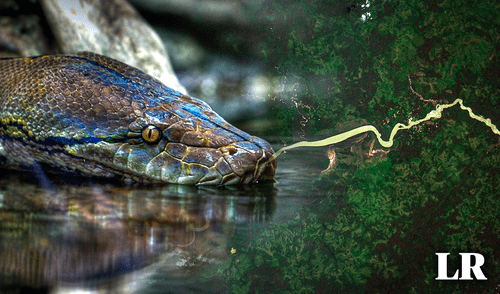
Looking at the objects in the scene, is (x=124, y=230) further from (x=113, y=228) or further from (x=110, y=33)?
(x=110, y=33)

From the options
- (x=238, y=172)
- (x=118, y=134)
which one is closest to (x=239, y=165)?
(x=238, y=172)

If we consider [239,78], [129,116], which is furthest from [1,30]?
[129,116]

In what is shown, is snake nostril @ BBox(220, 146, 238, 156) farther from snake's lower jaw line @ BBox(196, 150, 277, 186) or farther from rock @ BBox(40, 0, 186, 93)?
rock @ BBox(40, 0, 186, 93)

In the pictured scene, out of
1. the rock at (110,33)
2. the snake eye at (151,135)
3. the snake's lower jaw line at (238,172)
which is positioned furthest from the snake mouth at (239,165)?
the rock at (110,33)

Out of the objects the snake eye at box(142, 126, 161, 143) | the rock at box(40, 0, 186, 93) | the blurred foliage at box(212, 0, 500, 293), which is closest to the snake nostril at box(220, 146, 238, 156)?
the snake eye at box(142, 126, 161, 143)

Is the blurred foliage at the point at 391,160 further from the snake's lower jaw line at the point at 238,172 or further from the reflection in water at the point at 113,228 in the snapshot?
the snake's lower jaw line at the point at 238,172

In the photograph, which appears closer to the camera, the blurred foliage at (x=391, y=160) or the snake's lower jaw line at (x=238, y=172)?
the blurred foliage at (x=391, y=160)
